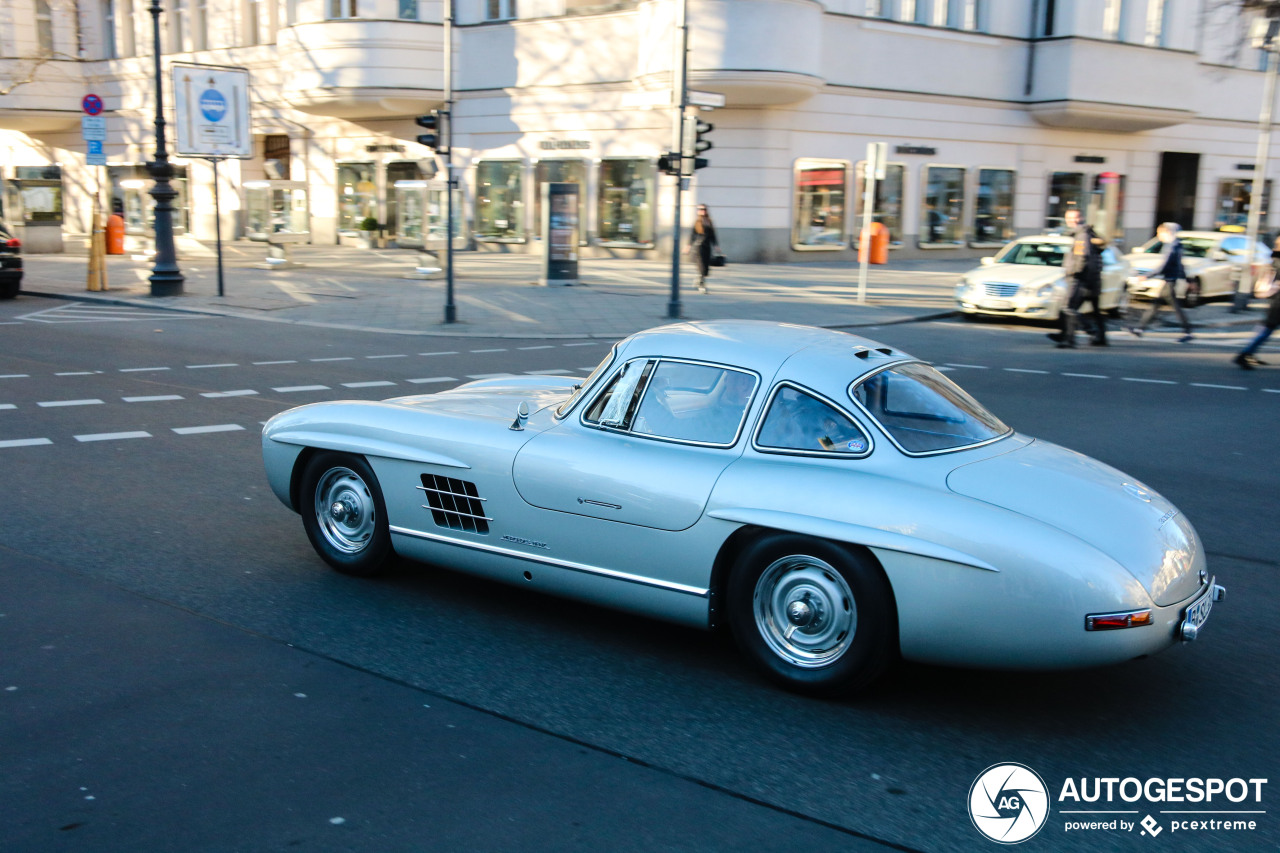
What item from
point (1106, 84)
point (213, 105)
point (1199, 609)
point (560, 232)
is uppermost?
point (1106, 84)

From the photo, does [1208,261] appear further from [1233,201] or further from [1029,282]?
[1233,201]

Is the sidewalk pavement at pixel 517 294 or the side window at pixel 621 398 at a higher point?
the side window at pixel 621 398

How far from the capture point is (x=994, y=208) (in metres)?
32.2

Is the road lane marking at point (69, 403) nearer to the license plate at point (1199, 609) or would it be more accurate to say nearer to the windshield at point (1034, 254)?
the license plate at point (1199, 609)

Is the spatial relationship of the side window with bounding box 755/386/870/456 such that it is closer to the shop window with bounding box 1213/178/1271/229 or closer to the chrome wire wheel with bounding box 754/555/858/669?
the chrome wire wheel with bounding box 754/555/858/669

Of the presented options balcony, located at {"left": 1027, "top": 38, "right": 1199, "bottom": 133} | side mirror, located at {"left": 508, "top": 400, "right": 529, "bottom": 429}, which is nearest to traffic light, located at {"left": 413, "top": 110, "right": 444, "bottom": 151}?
side mirror, located at {"left": 508, "top": 400, "right": 529, "bottom": 429}

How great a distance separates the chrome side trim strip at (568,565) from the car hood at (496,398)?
2.03ft

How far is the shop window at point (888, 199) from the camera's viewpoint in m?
29.6

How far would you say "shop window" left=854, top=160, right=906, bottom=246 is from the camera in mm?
29641

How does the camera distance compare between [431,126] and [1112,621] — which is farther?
[431,126]

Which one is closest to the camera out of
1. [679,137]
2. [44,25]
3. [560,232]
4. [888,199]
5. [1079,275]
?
[1079,275]

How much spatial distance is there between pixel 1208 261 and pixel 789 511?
22.4 meters

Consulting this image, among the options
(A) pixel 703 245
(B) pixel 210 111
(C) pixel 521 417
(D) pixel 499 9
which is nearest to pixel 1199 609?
(C) pixel 521 417

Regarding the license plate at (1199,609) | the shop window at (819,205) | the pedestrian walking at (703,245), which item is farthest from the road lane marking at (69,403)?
the shop window at (819,205)
